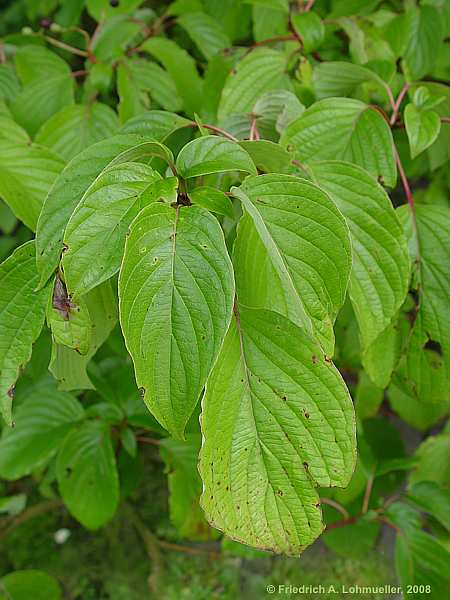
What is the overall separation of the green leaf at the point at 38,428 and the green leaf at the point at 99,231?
1.91ft

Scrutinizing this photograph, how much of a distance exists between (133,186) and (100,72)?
47cm

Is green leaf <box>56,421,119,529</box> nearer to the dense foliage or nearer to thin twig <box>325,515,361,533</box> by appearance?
the dense foliage

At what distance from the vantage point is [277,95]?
2.20 feet

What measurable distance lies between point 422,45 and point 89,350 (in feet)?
2.19

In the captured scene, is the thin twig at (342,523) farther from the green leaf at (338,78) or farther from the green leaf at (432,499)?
the green leaf at (338,78)

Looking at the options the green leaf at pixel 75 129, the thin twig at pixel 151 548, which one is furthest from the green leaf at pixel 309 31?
the thin twig at pixel 151 548

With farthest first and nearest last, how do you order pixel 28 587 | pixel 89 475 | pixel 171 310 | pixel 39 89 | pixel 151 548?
1. pixel 151 548
2. pixel 28 587
3. pixel 89 475
4. pixel 39 89
5. pixel 171 310

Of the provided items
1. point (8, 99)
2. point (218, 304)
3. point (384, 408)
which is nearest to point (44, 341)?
point (8, 99)

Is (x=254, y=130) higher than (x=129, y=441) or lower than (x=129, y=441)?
higher

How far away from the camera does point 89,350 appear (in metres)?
0.57

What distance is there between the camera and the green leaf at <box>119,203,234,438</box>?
1.40ft

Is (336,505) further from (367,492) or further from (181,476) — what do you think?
(181,476)

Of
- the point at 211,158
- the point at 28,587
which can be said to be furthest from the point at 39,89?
the point at 28,587

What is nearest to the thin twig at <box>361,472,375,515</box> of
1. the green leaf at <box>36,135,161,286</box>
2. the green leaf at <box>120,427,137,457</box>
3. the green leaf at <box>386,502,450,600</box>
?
the green leaf at <box>386,502,450,600</box>
